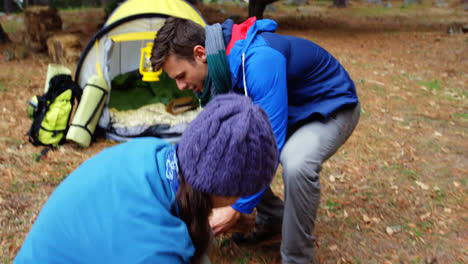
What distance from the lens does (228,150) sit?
39.6 inches

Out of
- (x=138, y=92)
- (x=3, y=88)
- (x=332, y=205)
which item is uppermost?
(x=332, y=205)

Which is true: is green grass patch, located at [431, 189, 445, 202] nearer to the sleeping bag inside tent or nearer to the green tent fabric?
the sleeping bag inside tent

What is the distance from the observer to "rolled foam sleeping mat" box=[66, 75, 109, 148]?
155 inches

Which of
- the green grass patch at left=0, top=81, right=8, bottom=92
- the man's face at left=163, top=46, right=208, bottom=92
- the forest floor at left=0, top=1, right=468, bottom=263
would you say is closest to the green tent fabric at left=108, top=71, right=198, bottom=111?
the forest floor at left=0, top=1, right=468, bottom=263

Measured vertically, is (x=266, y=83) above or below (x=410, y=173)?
above

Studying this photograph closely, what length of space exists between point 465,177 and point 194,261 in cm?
320

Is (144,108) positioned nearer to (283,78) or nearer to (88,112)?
(88,112)

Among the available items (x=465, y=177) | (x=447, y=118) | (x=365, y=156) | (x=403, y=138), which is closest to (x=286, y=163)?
(x=365, y=156)

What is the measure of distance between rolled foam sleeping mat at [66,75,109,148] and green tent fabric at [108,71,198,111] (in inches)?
32.0

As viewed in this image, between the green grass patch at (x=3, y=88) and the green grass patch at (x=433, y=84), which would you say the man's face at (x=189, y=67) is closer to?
the green grass patch at (x=3, y=88)

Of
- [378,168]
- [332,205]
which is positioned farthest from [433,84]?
[332,205]

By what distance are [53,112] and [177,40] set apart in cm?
289

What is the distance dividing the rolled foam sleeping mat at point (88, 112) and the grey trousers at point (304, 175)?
2874mm

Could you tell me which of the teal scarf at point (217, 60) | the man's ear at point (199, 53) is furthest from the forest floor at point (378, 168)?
the man's ear at point (199, 53)
